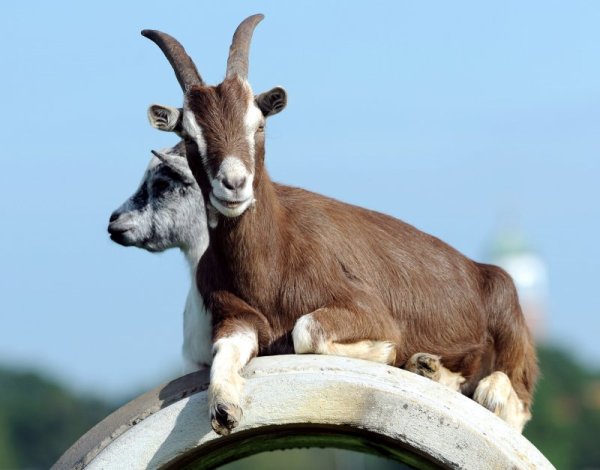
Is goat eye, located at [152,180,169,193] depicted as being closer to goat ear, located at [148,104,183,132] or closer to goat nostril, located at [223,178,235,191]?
goat ear, located at [148,104,183,132]

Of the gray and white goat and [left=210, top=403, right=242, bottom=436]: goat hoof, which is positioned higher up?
the gray and white goat

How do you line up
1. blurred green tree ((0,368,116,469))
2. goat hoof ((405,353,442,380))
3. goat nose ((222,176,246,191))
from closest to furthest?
goat nose ((222,176,246,191)) → goat hoof ((405,353,442,380)) → blurred green tree ((0,368,116,469))

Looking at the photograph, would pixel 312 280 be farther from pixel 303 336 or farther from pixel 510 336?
pixel 510 336

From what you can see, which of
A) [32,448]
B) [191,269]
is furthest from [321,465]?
[191,269]

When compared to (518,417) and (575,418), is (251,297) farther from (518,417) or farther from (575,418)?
(575,418)

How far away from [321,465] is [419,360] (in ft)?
225

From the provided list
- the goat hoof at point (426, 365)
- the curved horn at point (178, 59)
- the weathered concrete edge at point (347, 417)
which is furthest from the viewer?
the curved horn at point (178, 59)

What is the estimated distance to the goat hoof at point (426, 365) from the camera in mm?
10031

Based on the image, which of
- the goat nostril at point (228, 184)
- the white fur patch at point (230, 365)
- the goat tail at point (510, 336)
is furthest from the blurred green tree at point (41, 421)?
the goat nostril at point (228, 184)

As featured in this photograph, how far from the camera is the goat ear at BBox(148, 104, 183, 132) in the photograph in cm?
988

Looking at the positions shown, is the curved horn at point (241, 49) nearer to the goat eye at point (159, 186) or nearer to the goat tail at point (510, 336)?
the goat eye at point (159, 186)

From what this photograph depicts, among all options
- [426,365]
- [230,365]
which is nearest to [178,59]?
[230,365]

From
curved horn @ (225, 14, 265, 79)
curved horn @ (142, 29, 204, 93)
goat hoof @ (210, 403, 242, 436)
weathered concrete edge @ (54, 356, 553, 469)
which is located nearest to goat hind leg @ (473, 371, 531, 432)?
weathered concrete edge @ (54, 356, 553, 469)

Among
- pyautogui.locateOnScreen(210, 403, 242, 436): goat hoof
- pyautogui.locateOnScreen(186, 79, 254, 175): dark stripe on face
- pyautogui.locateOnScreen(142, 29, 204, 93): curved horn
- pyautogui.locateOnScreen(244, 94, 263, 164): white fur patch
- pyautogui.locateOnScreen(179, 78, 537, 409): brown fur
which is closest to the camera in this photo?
pyautogui.locateOnScreen(210, 403, 242, 436): goat hoof
